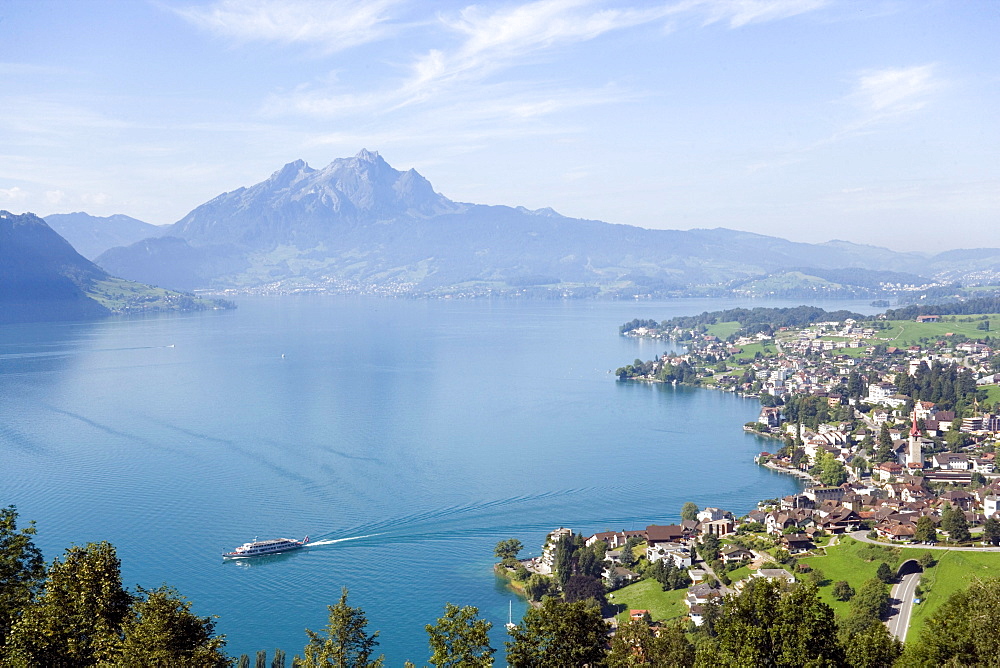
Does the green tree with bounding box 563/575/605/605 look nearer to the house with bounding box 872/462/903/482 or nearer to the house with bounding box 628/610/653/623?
the house with bounding box 628/610/653/623

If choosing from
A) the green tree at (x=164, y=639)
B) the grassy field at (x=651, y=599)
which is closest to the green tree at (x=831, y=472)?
the grassy field at (x=651, y=599)

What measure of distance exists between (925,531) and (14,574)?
16093 millimetres

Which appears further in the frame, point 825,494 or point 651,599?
point 825,494

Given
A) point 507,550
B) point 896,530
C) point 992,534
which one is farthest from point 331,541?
point 992,534

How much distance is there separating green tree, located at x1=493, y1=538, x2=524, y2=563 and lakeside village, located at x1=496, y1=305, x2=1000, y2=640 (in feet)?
0.16

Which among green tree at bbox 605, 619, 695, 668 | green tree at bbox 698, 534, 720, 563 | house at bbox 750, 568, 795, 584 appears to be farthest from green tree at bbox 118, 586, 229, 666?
green tree at bbox 698, 534, 720, 563

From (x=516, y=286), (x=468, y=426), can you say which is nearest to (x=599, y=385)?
(x=468, y=426)

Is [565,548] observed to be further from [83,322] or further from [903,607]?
[83,322]

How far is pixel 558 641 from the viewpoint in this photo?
6.78m

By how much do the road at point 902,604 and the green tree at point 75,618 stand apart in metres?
10.9

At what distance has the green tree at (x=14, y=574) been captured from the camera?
23.5 ft

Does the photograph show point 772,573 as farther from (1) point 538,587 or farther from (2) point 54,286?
(2) point 54,286

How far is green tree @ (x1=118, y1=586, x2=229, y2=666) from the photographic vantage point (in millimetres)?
6309

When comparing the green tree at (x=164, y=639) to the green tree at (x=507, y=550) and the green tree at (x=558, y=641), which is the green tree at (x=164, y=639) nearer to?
the green tree at (x=558, y=641)
